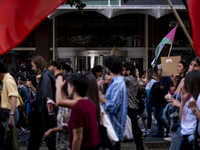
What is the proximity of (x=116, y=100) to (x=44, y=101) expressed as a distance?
135cm

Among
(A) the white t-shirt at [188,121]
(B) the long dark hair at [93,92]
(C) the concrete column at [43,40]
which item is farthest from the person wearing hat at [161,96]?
(C) the concrete column at [43,40]

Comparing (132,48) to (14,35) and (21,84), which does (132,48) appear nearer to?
(21,84)

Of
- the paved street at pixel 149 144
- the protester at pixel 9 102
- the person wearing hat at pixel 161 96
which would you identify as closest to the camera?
the protester at pixel 9 102

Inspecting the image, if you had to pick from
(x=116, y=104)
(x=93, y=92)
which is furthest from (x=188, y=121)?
(x=93, y=92)

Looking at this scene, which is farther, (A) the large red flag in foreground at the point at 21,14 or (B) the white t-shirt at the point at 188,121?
(B) the white t-shirt at the point at 188,121

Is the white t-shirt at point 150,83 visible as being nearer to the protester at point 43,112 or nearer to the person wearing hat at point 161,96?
the person wearing hat at point 161,96

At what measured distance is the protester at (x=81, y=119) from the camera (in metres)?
3.58

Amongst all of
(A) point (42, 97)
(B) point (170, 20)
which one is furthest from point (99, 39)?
(A) point (42, 97)

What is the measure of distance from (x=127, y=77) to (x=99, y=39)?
13.2m

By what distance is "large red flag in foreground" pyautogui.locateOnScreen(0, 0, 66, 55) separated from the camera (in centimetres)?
433

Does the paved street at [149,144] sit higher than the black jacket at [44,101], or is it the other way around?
the black jacket at [44,101]

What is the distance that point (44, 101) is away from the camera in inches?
235

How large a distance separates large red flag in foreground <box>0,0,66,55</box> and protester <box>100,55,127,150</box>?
1.41 meters

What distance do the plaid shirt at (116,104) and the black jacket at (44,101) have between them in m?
1.11
